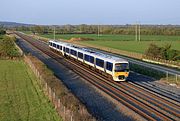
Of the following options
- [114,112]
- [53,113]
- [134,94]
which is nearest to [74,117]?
[53,113]

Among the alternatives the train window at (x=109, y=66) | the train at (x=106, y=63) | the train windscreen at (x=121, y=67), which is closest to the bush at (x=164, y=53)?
the train at (x=106, y=63)

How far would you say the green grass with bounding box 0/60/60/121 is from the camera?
22719mm

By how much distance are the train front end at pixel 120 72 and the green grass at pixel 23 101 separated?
747 centimetres

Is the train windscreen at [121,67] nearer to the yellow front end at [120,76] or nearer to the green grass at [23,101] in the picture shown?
the yellow front end at [120,76]

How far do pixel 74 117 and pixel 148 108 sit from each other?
26.1 ft

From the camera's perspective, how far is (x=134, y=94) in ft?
102

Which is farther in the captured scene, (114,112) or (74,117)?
(114,112)

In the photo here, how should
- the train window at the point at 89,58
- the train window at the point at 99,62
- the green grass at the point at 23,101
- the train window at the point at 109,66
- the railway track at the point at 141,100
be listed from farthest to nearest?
1. the train window at the point at 89,58
2. the train window at the point at 99,62
3. the train window at the point at 109,66
4. the railway track at the point at 141,100
5. the green grass at the point at 23,101

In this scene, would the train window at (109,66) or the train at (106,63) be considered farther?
the train window at (109,66)

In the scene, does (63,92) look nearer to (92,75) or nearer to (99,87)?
(99,87)

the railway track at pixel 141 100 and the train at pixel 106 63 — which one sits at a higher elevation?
the train at pixel 106 63

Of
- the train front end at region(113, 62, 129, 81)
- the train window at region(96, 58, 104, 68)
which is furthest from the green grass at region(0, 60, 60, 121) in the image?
the train front end at region(113, 62, 129, 81)

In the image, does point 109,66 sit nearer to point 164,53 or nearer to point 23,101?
point 23,101

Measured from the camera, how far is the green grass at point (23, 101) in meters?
22.7
